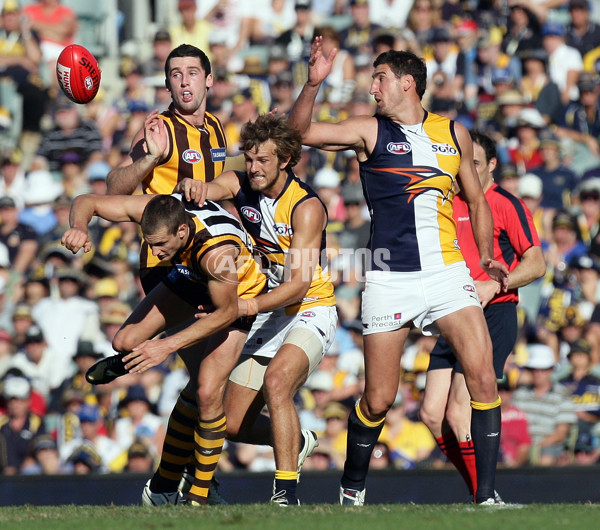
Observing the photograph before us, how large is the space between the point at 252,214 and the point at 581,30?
27.9ft

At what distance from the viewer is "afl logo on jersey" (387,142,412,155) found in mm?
6859

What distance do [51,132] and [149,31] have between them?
9.42 ft

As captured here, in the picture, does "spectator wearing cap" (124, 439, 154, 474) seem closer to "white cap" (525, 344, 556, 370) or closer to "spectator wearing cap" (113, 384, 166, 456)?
"spectator wearing cap" (113, 384, 166, 456)

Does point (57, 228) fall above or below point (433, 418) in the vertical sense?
above

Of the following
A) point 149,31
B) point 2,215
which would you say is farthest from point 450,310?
point 149,31

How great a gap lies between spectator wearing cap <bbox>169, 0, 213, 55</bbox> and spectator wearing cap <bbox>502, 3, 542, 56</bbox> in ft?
13.7

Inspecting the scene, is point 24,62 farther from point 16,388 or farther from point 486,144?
point 486,144

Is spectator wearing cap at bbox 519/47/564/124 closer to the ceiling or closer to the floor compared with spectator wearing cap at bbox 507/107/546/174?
closer to the ceiling

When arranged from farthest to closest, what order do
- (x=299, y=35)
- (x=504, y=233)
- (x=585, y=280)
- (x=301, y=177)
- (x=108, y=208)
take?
(x=299, y=35)
(x=301, y=177)
(x=585, y=280)
(x=504, y=233)
(x=108, y=208)

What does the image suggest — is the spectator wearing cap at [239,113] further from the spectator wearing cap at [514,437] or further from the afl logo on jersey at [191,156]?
the afl logo on jersey at [191,156]

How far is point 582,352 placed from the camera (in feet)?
35.3

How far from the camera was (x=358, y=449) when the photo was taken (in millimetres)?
7074

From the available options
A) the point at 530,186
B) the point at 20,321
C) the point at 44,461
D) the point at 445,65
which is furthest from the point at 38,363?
the point at 445,65

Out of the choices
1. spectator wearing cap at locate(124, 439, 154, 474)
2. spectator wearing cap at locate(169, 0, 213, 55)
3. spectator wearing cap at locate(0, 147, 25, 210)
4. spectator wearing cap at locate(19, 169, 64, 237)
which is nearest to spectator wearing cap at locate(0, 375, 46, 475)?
spectator wearing cap at locate(124, 439, 154, 474)
